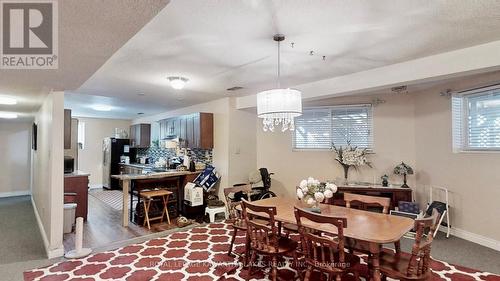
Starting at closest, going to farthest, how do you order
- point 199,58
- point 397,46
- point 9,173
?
point 397,46 → point 199,58 → point 9,173

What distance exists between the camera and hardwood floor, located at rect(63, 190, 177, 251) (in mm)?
3814

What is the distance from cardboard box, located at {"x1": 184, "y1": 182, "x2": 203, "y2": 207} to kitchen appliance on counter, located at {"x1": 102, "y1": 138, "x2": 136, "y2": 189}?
446cm

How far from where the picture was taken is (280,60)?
3.17m

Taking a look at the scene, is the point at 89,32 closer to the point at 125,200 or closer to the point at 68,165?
the point at 125,200

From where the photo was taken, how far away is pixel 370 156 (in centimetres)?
491

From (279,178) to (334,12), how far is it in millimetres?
4123

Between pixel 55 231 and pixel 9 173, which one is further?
pixel 9 173

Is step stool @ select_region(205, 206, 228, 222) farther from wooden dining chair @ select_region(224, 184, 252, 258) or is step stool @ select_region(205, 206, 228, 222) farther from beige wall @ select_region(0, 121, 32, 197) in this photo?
beige wall @ select_region(0, 121, 32, 197)

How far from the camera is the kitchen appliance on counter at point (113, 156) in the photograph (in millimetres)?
8336

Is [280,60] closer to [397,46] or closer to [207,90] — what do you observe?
[397,46]

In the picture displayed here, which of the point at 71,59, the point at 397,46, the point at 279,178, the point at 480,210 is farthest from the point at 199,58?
the point at 480,210

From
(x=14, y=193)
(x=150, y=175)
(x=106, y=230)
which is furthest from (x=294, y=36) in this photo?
(x=14, y=193)
